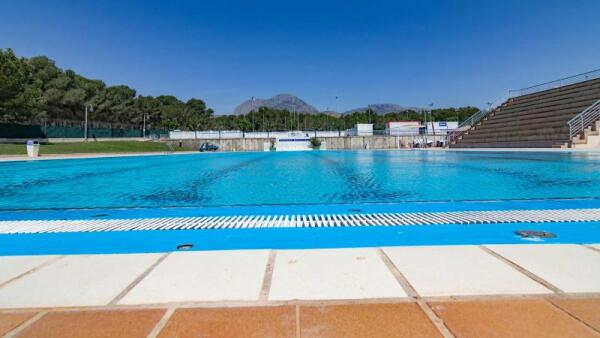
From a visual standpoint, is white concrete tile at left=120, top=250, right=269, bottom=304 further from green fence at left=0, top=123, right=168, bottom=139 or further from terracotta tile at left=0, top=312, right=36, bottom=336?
green fence at left=0, top=123, right=168, bottom=139

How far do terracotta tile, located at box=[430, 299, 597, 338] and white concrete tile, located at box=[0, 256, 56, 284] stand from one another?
9.67 ft

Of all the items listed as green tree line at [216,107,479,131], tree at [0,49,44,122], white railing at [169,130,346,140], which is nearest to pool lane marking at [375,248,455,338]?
tree at [0,49,44,122]

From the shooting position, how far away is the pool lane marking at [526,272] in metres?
2.16

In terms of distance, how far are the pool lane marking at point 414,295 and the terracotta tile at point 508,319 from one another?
0.03 metres

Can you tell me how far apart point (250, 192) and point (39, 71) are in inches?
2223

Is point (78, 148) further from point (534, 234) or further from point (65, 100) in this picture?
point (534, 234)

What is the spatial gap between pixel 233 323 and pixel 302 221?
2826 mm

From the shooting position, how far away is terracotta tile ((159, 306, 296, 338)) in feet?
5.70

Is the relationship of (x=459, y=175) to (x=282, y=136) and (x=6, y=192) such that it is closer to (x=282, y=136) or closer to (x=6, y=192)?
(x=6, y=192)

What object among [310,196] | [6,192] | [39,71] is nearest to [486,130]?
[310,196]

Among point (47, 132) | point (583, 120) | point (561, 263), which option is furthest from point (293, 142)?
point (561, 263)

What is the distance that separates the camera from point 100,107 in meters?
61.2

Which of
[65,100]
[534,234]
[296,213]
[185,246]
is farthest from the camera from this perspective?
[65,100]

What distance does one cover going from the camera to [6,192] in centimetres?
813
